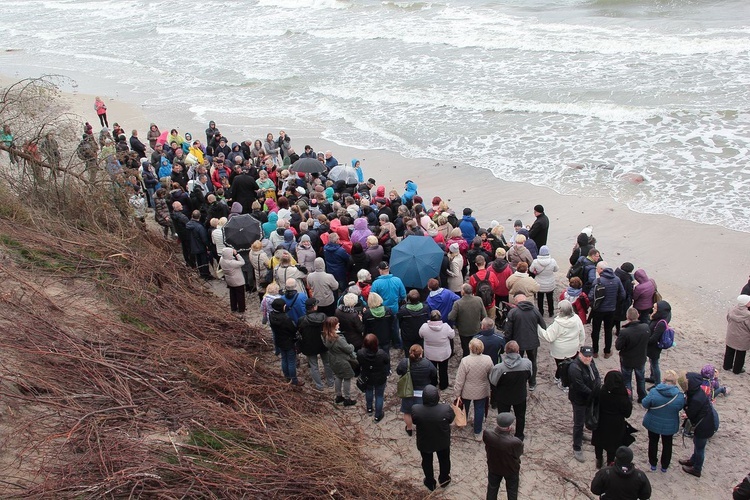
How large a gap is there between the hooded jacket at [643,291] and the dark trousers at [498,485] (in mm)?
3672

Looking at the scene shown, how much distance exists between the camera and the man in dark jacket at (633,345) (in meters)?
7.99

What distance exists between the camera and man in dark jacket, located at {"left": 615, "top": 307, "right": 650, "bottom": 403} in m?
7.99

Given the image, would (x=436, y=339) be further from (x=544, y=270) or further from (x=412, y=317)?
(x=544, y=270)

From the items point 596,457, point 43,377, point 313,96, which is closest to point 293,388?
point 43,377

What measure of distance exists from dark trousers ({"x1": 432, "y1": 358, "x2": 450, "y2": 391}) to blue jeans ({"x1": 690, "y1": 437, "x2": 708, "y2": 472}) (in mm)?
3024

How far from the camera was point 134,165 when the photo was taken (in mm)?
15203

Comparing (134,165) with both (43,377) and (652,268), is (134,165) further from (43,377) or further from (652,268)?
(652,268)

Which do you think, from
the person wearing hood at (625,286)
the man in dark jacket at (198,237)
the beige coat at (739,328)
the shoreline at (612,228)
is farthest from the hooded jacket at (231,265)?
the beige coat at (739,328)

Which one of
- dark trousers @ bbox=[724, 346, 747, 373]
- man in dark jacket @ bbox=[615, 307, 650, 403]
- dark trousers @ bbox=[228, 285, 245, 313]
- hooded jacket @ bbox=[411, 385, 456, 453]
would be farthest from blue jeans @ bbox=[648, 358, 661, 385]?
dark trousers @ bbox=[228, 285, 245, 313]

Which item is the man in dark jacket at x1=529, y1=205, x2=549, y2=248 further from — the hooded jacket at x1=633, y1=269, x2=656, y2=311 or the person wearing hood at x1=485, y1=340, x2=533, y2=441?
the person wearing hood at x1=485, y1=340, x2=533, y2=441

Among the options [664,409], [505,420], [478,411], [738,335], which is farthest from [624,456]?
[738,335]

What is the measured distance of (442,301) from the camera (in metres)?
8.95

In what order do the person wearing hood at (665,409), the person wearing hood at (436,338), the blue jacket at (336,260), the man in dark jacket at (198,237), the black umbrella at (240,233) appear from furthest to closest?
the man in dark jacket at (198,237), the black umbrella at (240,233), the blue jacket at (336,260), the person wearing hood at (436,338), the person wearing hood at (665,409)

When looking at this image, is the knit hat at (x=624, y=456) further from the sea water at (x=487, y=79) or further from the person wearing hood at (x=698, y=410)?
the sea water at (x=487, y=79)
